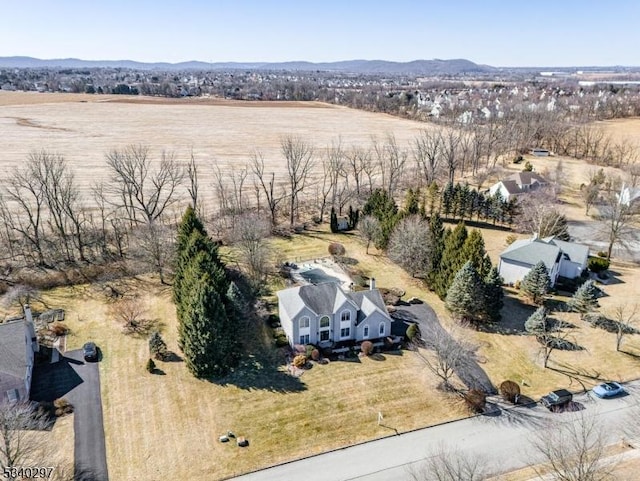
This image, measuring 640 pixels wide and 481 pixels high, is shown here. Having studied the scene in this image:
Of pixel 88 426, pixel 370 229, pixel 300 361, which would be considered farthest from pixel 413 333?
pixel 88 426

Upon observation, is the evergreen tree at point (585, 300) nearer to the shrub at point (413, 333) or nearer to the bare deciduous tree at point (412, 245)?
the bare deciduous tree at point (412, 245)

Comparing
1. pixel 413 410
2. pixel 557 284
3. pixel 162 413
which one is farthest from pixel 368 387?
pixel 557 284

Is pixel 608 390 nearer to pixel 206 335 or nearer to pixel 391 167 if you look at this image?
pixel 206 335

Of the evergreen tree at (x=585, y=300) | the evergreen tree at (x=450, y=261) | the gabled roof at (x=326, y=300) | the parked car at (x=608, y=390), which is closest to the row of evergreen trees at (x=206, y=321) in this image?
the gabled roof at (x=326, y=300)

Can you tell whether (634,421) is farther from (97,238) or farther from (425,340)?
(97,238)

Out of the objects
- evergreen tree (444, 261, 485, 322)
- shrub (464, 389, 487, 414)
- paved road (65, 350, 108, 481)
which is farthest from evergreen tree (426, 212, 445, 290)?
paved road (65, 350, 108, 481)

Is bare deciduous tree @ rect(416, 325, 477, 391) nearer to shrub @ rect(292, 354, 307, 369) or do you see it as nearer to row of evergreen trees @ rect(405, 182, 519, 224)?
shrub @ rect(292, 354, 307, 369)
